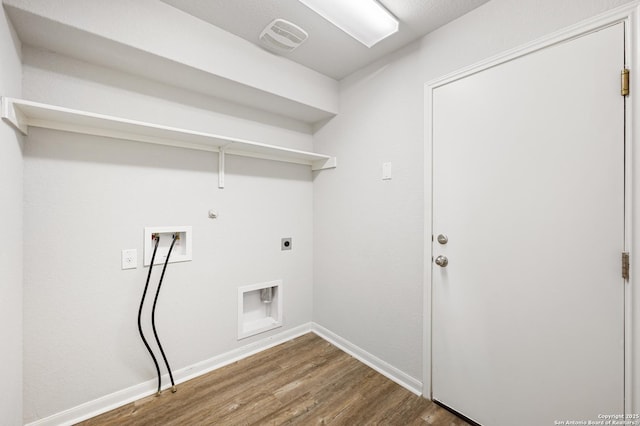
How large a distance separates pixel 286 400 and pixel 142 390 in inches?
37.2

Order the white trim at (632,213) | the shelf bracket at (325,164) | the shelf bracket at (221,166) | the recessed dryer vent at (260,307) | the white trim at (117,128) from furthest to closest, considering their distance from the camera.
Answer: the shelf bracket at (325,164) < the recessed dryer vent at (260,307) < the shelf bracket at (221,166) < the white trim at (117,128) < the white trim at (632,213)

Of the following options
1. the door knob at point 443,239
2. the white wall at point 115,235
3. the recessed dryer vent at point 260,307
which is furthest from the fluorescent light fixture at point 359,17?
the recessed dryer vent at point 260,307

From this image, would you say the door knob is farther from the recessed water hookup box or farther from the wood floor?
the recessed water hookup box

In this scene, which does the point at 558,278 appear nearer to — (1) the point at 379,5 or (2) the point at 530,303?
(2) the point at 530,303

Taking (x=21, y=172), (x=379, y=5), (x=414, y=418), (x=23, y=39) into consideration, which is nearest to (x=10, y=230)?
(x=21, y=172)

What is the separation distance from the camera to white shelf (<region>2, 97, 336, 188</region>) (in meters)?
1.23

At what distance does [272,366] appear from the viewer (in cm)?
202

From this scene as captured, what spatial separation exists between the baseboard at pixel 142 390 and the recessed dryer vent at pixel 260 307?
11 cm

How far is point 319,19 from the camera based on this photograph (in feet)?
5.14

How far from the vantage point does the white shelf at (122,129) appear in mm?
1229

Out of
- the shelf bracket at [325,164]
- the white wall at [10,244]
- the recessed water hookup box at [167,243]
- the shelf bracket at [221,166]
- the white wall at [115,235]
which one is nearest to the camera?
the white wall at [10,244]

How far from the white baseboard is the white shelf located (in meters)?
1.37

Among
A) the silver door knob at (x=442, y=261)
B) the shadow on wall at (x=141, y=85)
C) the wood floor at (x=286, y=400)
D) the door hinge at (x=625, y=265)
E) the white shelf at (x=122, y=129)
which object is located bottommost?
the wood floor at (x=286, y=400)

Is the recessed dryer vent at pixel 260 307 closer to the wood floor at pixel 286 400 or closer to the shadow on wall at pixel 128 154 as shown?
the wood floor at pixel 286 400
